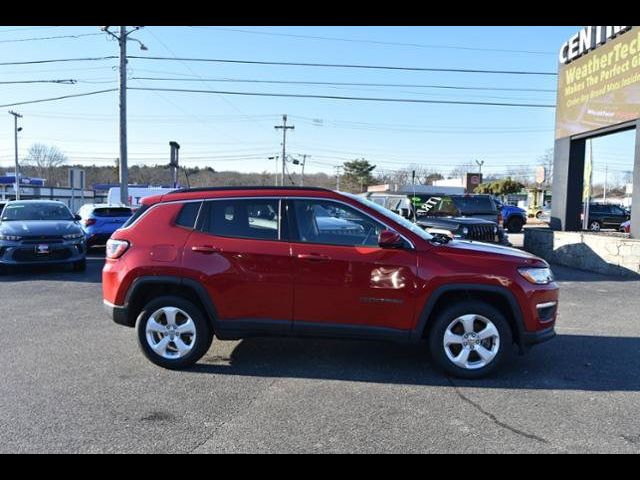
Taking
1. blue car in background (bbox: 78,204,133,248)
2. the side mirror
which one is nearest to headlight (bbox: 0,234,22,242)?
blue car in background (bbox: 78,204,133,248)

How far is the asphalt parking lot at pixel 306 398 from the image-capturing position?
3602mm

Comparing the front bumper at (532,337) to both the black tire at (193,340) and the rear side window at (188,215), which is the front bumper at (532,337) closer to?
the black tire at (193,340)

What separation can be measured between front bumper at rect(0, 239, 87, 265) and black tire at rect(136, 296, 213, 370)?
7051 millimetres

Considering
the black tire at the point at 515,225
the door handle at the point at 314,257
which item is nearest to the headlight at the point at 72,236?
the door handle at the point at 314,257

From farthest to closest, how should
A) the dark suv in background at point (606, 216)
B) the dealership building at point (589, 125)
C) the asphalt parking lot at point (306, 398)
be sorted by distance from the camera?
the dark suv in background at point (606, 216), the dealership building at point (589, 125), the asphalt parking lot at point (306, 398)

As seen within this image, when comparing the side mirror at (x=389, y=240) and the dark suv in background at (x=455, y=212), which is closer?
the side mirror at (x=389, y=240)

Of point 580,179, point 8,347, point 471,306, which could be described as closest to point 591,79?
point 580,179

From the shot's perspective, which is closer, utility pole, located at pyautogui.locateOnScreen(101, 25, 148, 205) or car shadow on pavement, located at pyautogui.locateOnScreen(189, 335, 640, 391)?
car shadow on pavement, located at pyautogui.locateOnScreen(189, 335, 640, 391)

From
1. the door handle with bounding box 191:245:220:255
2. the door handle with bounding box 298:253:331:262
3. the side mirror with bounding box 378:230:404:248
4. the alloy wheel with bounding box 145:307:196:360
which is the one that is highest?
the side mirror with bounding box 378:230:404:248

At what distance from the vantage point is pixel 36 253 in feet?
35.7

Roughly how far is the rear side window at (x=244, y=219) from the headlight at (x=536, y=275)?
238cm

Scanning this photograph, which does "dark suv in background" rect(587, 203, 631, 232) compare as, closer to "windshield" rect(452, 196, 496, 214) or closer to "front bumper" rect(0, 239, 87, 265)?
"windshield" rect(452, 196, 496, 214)

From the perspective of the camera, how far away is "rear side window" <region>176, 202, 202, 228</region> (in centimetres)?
516

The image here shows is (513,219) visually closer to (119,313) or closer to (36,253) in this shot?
(36,253)
